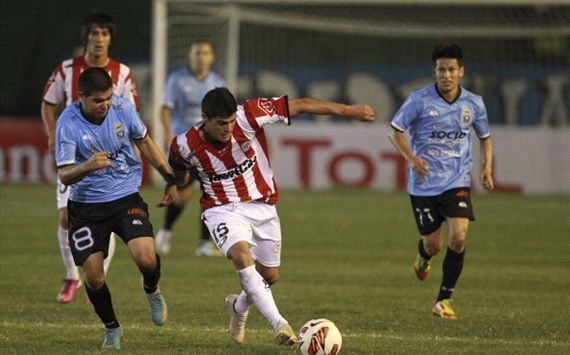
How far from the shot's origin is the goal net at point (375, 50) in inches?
888

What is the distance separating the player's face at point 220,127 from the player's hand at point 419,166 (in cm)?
217

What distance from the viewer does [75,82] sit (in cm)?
933

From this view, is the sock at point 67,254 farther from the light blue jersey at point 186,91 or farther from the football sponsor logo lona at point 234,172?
the light blue jersey at point 186,91

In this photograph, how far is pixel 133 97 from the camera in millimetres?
9398

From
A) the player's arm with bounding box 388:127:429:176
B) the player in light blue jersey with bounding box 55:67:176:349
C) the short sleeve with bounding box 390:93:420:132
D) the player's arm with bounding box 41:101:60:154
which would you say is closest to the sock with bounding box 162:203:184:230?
the player's arm with bounding box 41:101:60:154

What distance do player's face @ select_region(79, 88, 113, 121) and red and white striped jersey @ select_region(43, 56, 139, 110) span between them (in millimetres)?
1813

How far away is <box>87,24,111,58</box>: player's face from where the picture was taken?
912 centimetres

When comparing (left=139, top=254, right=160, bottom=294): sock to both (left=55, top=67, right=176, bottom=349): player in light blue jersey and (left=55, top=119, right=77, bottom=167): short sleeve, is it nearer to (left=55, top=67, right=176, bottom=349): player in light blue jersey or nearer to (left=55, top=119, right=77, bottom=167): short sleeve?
(left=55, top=67, right=176, bottom=349): player in light blue jersey

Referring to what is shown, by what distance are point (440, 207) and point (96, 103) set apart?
11.0 feet

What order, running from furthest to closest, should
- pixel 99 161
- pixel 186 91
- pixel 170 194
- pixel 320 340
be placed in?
pixel 186 91, pixel 170 194, pixel 99 161, pixel 320 340

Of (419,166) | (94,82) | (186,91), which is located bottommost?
(419,166)

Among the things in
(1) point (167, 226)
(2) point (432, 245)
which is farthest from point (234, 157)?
(1) point (167, 226)

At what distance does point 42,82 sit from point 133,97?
17.9 metres

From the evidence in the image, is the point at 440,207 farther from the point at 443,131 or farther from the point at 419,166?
the point at 443,131
